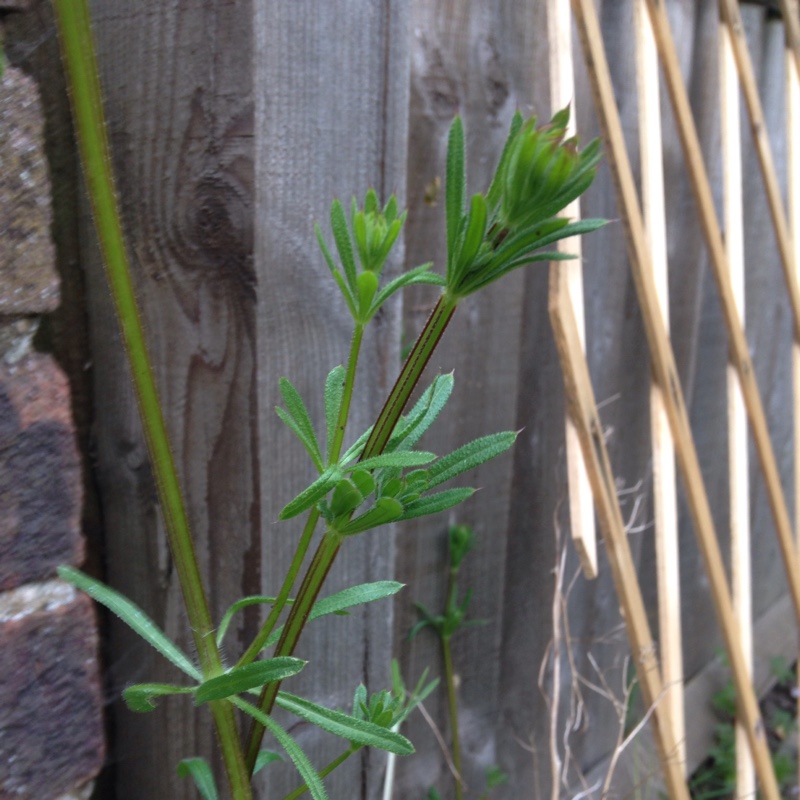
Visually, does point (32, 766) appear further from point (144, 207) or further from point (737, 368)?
point (737, 368)

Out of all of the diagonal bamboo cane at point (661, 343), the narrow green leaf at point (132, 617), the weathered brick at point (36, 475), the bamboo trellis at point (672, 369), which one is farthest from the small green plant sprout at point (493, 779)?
the narrow green leaf at point (132, 617)

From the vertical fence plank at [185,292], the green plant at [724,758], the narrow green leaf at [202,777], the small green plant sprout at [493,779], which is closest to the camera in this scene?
the narrow green leaf at [202,777]

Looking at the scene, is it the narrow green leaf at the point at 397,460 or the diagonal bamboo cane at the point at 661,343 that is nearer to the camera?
the narrow green leaf at the point at 397,460

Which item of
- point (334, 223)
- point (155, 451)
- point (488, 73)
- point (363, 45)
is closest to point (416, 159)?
point (488, 73)

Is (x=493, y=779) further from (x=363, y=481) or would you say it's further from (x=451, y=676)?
(x=363, y=481)

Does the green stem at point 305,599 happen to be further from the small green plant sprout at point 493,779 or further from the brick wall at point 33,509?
the small green plant sprout at point 493,779

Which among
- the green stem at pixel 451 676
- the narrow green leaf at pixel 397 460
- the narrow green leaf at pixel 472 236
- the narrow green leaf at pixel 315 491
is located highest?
the narrow green leaf at pixel 472 236

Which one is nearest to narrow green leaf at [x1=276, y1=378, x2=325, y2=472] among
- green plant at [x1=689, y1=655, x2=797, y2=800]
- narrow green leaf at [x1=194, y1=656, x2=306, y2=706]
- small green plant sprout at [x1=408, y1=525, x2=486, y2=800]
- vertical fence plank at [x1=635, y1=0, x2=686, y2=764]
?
narrow green leaf at [x1=194, y1=656, x2=306, y2=706]
